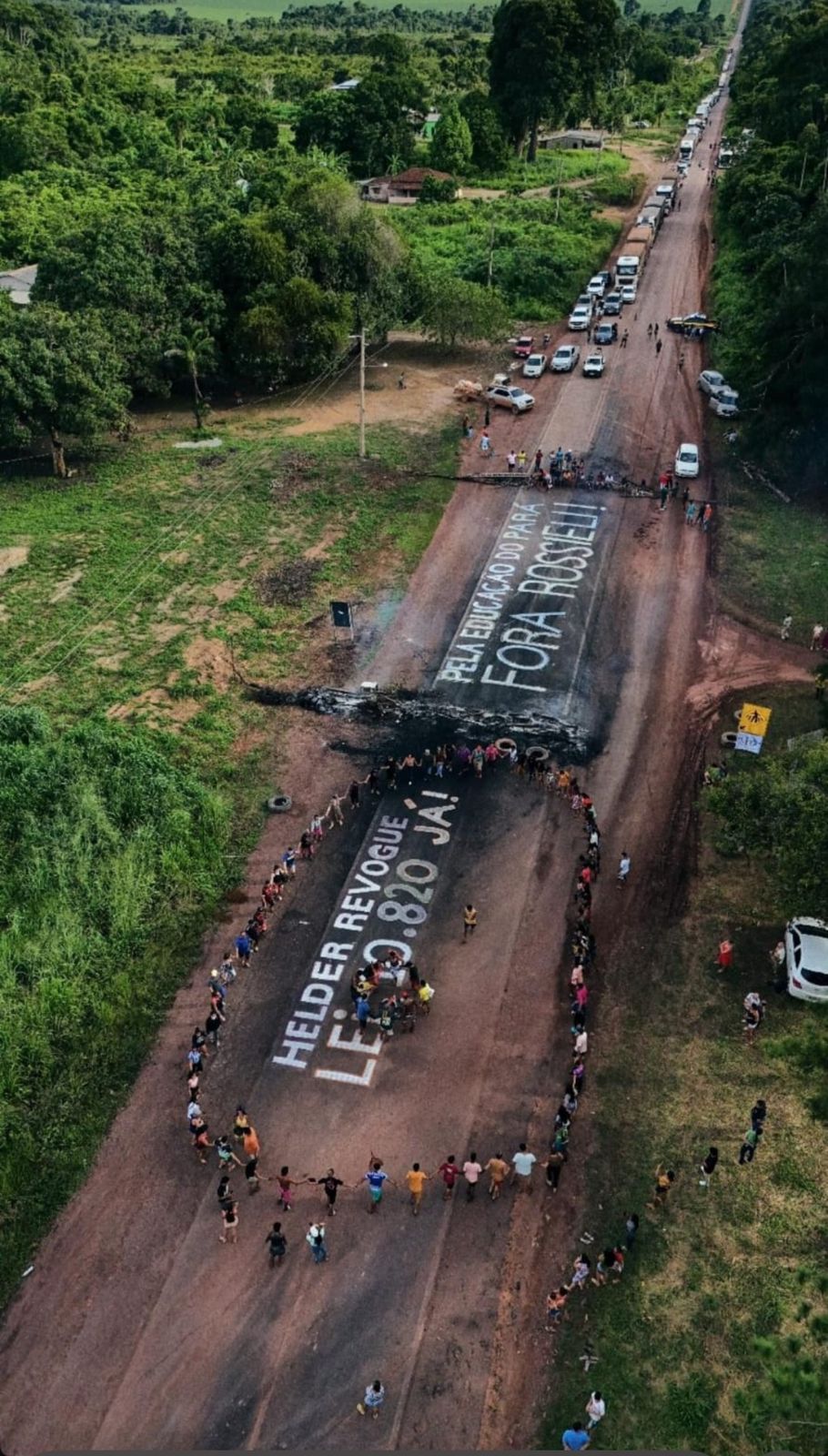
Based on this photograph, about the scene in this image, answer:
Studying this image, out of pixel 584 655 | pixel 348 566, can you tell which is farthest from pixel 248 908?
pixel 348 566

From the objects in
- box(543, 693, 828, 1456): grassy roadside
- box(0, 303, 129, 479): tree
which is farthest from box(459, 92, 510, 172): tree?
box(543, 693, 828, 1456): grassy roadside

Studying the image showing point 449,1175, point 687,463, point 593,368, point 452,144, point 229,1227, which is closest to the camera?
point 229,1227

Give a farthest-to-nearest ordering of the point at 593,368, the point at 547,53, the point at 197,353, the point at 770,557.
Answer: the point at 547,53, the point at 593,368, the point at 197,353, the point at 770,557

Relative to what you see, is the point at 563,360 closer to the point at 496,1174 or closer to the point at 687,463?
the point at 687,463

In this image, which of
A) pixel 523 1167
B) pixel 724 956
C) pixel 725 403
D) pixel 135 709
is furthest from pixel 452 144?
pixel 523 1167

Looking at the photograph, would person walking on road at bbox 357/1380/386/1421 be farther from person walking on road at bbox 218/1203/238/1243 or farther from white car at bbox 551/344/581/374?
white car at bbox 551/344/581/374

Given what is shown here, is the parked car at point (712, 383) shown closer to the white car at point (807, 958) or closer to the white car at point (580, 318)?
the white car at point (580, 318)
